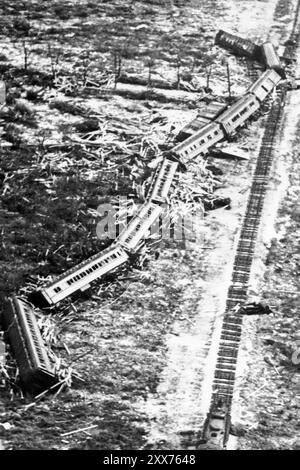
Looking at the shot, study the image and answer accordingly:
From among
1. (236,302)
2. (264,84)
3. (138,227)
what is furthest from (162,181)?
(264,84)

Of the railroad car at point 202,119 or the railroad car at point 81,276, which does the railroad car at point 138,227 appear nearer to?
the railroad car at point 81,276

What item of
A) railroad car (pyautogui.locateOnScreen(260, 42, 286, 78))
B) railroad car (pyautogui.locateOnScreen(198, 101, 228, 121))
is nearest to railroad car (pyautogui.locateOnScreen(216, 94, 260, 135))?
railroad car (pyautogui.locateOnScreen(198, 101, 228, 121))

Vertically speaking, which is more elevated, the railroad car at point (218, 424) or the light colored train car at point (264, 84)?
the light colored train car at point (264, 84)

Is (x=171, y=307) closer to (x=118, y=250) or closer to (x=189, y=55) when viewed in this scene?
(x=118, y=250)

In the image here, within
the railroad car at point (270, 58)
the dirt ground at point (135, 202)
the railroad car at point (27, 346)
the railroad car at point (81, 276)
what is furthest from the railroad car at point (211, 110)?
the railroad car at point (27, 346)

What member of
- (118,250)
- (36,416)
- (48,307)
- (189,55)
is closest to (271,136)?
(189,55)

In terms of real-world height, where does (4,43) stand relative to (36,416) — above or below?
above
